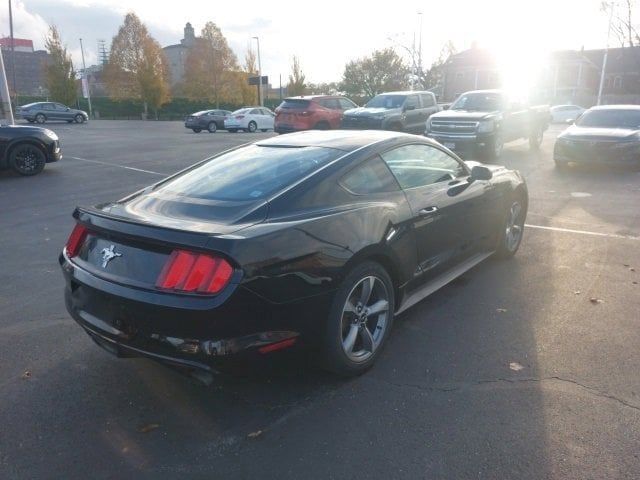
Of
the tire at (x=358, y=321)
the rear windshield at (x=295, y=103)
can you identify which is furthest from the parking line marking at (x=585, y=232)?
the rear windshield at (x=295, y=103)

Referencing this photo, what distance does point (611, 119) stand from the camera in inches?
512

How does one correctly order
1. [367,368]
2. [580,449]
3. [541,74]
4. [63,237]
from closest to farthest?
1. [580,449]
2. [367,368]
3. [63,237]
4. [541,74]

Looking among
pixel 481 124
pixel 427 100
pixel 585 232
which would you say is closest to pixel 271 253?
pixel 585 232

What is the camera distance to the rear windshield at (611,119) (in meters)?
12.7

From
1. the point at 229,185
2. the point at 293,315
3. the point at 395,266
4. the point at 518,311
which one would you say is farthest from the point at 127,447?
the point at 518,311

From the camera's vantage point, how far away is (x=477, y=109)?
48.2 feet

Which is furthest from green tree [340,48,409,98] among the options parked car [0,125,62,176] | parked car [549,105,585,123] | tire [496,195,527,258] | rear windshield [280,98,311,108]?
tire [496,195,527,258]

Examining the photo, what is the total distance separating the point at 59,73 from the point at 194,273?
58333 mm

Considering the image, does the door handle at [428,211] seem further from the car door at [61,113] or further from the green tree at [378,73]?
the green tree at [378,73]

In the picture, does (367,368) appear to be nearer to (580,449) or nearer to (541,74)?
(580,449)

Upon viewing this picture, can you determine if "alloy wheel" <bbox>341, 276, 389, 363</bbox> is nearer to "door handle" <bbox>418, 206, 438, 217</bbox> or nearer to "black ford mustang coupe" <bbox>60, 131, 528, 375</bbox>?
"black ford mustang coupe" <bbox>60, 131, 528, 375</bbox>

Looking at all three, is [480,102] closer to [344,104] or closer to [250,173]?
[344,104]

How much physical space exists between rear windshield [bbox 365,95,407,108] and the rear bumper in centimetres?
1498

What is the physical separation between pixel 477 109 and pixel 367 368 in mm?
12843
